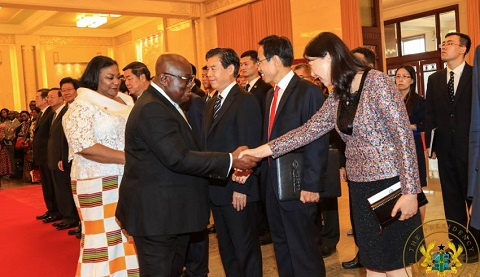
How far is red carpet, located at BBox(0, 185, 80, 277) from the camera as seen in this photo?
4.18 meters

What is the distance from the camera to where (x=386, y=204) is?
196cm

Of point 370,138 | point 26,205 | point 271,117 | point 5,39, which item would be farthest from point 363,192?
point 5,39

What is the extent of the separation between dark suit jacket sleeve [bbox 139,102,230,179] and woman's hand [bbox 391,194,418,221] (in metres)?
0.84

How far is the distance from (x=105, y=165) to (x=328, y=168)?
1.34 metres

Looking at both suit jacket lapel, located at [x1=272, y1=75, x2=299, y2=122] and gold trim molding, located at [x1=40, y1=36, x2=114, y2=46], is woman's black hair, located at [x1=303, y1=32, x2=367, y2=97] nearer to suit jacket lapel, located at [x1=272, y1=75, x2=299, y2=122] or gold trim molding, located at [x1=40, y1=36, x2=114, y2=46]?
suit jacket lapel, located at [x1=272, y1=75, x2=299, y2=122]

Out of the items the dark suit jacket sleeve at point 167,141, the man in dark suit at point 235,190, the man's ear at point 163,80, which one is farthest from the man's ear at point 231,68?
the dark suit jacket sleeve at point 167,141

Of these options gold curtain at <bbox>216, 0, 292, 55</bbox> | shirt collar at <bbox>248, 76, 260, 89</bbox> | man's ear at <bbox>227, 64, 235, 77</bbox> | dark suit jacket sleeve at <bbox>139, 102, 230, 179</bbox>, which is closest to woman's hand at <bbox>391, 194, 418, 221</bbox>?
dark suit jacket sleeve at <bbox>139, 102, 230, 179</bbox>

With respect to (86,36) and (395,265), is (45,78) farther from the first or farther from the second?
(395,265)

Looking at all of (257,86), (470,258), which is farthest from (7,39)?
(470,258)

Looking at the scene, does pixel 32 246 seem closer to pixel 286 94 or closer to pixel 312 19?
pixel 286 94

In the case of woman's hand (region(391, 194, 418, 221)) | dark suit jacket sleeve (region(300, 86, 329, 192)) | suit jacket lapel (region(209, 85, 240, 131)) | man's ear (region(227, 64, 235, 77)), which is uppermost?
man's ear (region(227, 64, 235, 77))

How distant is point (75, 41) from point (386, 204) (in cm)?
1748

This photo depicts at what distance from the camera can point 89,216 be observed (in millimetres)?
2881

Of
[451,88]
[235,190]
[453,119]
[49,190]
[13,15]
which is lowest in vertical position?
[49,190]
